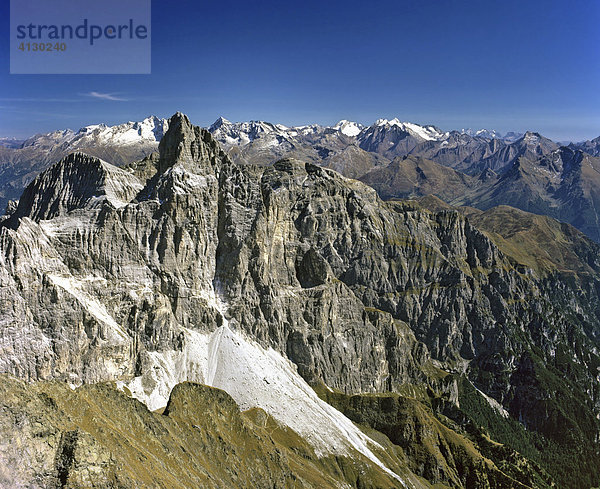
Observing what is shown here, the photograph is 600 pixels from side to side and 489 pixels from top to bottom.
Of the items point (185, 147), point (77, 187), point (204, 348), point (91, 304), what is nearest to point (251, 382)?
point (204, 348)

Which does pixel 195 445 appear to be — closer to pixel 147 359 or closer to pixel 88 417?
pixel 88 417

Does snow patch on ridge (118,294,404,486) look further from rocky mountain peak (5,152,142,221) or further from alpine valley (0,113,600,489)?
rocky mountain peak (5,152,142,221)

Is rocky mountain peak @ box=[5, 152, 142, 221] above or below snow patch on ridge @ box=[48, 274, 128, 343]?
above

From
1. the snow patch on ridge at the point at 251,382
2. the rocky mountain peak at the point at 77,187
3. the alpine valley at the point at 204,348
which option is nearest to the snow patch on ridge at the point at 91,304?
the alpine valley at the point at 204,348

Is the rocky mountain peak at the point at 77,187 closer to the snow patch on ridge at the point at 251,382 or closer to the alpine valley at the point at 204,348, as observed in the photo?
the alpine valley at the point at 204,348

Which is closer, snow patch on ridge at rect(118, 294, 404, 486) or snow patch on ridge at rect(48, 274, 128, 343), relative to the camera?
snow patch on ridge at rect(48, 274, 128, 343)

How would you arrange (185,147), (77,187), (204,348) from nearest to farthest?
(204,348) → (77,187) → (185,147)

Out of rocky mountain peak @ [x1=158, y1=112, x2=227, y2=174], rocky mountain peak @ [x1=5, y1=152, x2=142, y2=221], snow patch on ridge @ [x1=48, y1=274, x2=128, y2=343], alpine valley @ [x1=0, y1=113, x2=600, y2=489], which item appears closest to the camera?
alpine valley @ [x1=0, y1=113, x2=600, y2=489]

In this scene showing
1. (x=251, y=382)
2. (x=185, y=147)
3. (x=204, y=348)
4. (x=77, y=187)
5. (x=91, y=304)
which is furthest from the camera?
(x=185, y=147)

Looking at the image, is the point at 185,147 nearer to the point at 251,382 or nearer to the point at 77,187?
the point at 77,187

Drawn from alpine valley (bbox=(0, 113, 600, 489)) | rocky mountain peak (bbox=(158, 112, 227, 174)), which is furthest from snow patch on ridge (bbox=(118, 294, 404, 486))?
rocky mountain peak (bbox=(158, 112, 227, 174))

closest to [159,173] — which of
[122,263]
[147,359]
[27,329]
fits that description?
[122,263]
